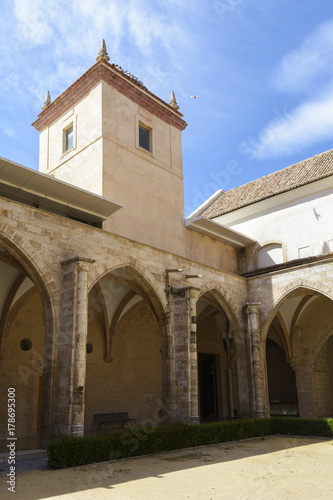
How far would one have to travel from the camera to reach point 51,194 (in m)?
13.2

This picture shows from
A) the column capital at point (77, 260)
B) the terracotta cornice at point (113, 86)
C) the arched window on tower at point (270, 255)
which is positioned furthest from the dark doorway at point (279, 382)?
the column capital at point (77, 260)

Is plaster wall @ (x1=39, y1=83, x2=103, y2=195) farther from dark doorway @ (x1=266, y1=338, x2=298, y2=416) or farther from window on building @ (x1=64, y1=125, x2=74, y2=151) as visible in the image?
dark doorway @ (x1=266, y1=338, x2=298, y2=416)

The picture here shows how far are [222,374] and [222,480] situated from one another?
13667 mm

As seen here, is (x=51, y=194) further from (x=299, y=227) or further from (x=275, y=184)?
(x=275, y=184)

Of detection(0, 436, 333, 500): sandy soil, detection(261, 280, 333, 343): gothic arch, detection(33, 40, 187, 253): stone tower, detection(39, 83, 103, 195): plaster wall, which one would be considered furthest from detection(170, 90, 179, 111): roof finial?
detection(0, 436, 333, 500): sandy soil

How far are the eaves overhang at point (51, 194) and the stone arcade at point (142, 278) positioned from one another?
0.05 m

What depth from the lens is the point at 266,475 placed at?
7.48m

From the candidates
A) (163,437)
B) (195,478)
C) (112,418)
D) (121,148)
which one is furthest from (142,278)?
(195,478)

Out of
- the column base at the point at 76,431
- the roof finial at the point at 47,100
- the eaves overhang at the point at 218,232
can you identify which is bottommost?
the column base at the point at 76,431

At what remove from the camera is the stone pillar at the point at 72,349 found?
929 cm

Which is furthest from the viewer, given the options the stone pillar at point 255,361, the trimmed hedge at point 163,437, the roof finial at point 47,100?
the roof finial at point 47,100

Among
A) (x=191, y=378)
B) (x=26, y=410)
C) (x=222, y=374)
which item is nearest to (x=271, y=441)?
(x=191, y=378)

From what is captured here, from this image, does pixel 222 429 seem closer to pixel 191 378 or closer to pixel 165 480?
pixel 191 378

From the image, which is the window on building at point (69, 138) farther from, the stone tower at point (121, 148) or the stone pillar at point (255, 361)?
the stone pillar at point (255, 361)
